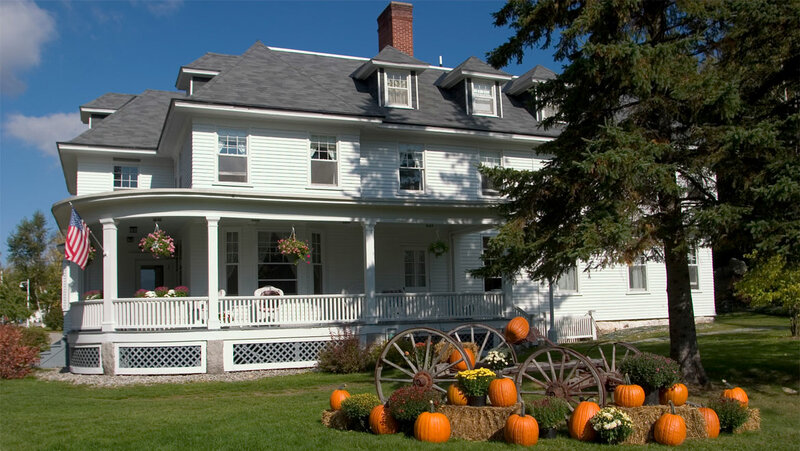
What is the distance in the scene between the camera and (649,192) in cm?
1223

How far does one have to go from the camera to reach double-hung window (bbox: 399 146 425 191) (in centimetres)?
2130

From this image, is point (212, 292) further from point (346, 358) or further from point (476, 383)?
point (476, 383)

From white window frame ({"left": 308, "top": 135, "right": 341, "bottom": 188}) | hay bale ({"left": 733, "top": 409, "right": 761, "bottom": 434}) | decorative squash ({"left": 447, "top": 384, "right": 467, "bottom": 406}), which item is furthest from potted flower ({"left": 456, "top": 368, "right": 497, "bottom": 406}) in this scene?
white window frame ({"left": 308, "top": 135, "right": 341, "bottom": 188})

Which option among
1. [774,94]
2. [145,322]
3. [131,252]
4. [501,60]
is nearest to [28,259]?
[131,252]

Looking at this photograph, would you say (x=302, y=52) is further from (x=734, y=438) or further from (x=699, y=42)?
(x=734, y=438)

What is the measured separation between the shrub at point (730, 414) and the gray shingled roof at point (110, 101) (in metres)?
22.3

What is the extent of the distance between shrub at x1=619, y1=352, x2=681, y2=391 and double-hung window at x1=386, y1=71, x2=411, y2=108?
14.1 meters

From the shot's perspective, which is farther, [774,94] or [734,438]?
[774,94]

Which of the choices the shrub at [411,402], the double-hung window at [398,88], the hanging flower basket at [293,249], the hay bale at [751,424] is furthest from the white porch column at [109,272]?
the hay bale at [751,424]

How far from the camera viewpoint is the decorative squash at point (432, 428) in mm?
8547

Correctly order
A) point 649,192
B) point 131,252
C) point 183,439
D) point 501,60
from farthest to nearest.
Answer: point 131,252 < point 501,60 < point 649,192 < point 183,439

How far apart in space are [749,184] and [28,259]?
263ft

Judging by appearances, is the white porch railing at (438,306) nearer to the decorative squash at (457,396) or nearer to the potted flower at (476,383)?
the decorative squash at (457,396)

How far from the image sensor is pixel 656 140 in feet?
41.3
